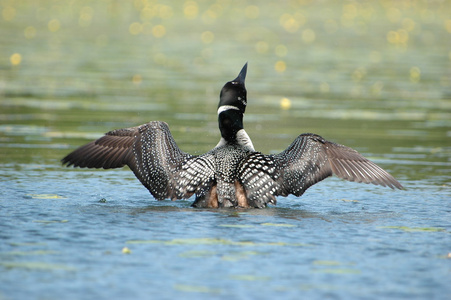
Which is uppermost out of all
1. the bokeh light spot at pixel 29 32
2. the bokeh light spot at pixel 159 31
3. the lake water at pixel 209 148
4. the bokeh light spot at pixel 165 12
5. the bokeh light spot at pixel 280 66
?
the bokeh light spot at pixel 165 12

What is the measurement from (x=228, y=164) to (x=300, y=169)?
65 cm

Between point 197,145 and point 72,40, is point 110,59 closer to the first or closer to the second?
point 72,40

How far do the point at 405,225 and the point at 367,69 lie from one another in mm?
11954

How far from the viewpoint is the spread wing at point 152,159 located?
22.3ft

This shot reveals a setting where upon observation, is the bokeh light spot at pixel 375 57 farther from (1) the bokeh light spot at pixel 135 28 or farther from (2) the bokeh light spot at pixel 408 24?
(1) the bokeh light spot at pixel 135 28

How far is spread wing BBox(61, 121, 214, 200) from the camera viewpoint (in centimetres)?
679

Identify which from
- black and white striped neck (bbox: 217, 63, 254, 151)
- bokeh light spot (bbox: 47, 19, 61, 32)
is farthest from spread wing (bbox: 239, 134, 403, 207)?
bokeh light spot (bbox: 47, 19, 61, 32)

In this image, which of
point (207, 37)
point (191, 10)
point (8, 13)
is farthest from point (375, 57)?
point (191, 10)

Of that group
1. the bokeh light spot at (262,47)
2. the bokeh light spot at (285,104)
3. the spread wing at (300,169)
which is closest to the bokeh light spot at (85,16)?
the bokeh light spot at (262,47)

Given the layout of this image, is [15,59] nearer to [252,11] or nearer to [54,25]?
[54,25]

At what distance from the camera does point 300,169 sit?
697 centimetres

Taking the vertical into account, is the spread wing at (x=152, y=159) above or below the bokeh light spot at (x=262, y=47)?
below

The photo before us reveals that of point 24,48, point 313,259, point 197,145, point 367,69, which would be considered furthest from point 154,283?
point 24,48

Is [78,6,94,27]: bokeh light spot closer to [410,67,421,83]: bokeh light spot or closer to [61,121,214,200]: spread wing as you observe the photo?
[410,67,421,83]: bokeh light spot
